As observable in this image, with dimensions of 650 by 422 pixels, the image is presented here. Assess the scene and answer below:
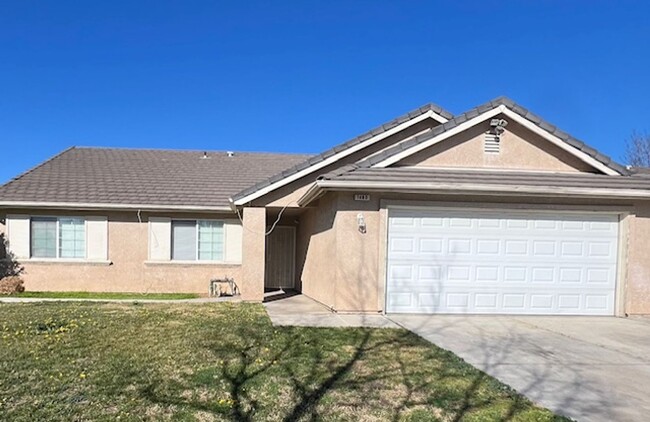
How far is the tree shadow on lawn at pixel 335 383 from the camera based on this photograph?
5.05 m

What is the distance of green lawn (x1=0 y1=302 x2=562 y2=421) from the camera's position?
496cm

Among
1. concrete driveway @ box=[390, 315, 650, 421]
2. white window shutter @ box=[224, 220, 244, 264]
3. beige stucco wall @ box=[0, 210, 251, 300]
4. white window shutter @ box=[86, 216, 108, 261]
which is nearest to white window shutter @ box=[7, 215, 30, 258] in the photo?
beige stucco wall @ box=[0, 210, 251, 300]

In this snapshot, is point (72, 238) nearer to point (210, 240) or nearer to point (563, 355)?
point (210, 240)

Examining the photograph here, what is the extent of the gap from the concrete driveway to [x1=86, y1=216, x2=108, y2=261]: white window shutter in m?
9.91

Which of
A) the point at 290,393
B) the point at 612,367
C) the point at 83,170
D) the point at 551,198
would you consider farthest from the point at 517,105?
the point at 83,170

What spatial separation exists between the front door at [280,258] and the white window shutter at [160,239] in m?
3.72

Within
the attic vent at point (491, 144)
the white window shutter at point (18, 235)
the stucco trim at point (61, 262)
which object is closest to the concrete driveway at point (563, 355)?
the attic vent at point (491, 144)

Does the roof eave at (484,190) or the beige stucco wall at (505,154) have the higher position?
the beige stucco wall at (505,154)

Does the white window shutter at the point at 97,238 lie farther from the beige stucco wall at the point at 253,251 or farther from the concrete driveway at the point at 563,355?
the concrete driveway at the point at 563,355

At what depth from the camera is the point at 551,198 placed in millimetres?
11680

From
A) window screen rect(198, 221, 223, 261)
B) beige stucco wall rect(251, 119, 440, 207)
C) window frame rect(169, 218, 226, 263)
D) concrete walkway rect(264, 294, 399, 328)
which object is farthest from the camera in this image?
window screen rect(198, 221, 223, 261)

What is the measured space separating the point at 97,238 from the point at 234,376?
11.6 m

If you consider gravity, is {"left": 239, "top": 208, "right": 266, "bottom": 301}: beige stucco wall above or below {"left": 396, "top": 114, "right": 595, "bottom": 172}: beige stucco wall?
below

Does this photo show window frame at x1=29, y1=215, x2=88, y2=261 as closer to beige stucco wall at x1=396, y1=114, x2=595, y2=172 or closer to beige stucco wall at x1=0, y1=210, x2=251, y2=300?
beige stucco wall at x1=0, y1=210, x2=251, y2=300
